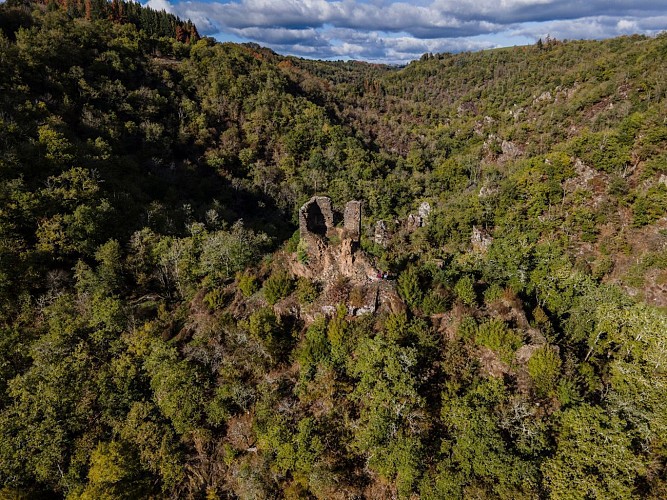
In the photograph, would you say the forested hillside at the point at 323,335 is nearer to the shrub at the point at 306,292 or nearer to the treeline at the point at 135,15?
the shrub at the point at 306,292

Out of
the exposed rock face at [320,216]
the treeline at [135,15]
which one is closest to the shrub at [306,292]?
the exposed rock face at [320,216]

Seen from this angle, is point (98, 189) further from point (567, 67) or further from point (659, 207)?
point (567, 67)

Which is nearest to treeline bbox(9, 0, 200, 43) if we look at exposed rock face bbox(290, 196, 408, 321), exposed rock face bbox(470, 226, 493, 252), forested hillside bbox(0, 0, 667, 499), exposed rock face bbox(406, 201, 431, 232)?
forested hillside bbox(0, 0, 667, 499)

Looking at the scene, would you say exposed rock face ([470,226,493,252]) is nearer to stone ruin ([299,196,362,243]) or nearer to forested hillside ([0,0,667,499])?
forested hillside ([0,0,667,499])

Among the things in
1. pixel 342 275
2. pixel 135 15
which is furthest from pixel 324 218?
pixel 135 15

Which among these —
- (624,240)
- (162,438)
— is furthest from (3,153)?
(624,240)
